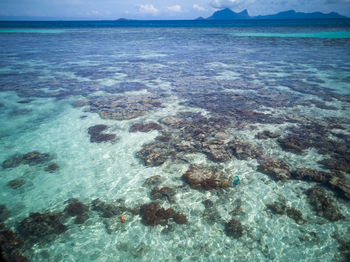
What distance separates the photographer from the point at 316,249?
5.18m

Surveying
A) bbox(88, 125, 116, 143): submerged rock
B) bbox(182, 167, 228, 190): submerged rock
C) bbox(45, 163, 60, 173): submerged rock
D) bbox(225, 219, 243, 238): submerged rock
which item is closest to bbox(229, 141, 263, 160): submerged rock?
bbox(182, 167, 228, 190): submerged rock

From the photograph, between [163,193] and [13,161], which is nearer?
[163,193]

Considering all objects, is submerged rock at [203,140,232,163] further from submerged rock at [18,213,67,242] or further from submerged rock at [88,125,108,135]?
submerged rock at [18,213,67,242]

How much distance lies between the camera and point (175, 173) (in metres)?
7.77

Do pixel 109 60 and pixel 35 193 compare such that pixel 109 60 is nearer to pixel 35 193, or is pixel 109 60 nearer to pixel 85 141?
pixel 85 141

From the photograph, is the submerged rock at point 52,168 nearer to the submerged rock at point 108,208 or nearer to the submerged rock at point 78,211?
the submerged rock at point 78,211

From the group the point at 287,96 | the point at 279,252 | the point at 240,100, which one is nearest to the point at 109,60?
the point at 240,100

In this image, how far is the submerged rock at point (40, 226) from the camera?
559cm

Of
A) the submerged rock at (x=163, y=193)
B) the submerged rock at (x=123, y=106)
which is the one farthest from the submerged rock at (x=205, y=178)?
the submerged rock at (x=123, y=106)

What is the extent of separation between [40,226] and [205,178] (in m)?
5.29

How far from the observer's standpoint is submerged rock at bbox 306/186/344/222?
5965 mm

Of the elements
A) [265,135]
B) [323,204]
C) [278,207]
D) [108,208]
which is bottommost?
[108,208]

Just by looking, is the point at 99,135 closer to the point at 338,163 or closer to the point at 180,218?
the point at 180,218

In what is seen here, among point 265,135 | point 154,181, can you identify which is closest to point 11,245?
point 154,181
